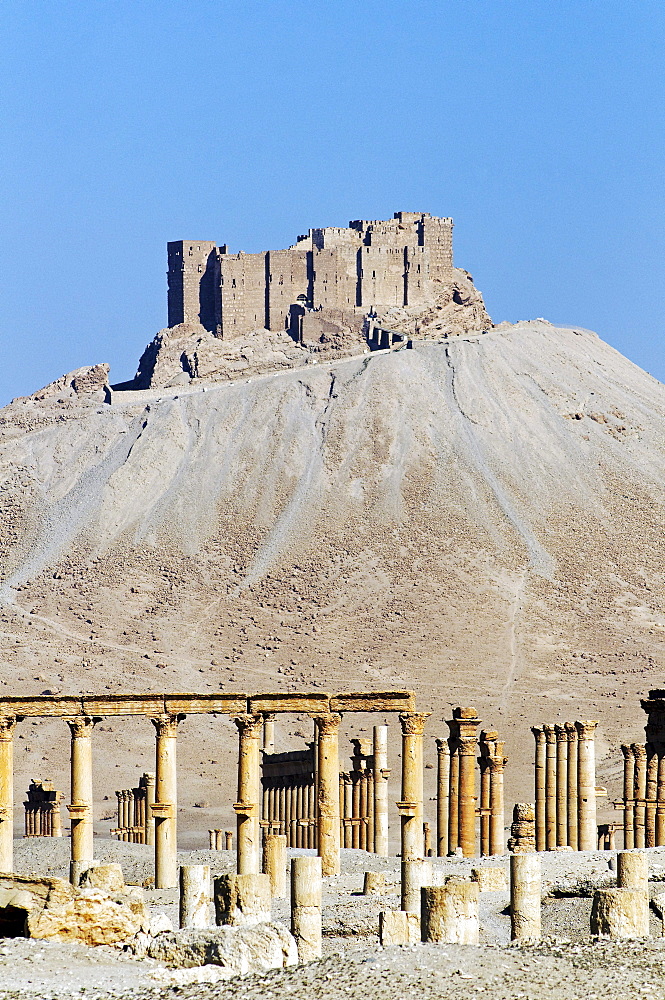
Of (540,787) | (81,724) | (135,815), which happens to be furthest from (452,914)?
(135,815)

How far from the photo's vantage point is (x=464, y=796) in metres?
40.7

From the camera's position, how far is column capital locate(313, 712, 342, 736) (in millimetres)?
35438

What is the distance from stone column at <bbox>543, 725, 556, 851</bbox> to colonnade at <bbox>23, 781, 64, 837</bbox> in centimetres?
1550

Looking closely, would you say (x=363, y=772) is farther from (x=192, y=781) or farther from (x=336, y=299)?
(x=336, y=299)

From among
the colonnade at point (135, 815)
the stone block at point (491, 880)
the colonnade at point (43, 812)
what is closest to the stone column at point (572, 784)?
the stone block at point (491, 880)

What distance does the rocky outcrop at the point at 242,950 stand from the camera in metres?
22.2

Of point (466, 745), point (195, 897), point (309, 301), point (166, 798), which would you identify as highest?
point (309, 301)

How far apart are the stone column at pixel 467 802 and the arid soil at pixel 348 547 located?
2436 cm

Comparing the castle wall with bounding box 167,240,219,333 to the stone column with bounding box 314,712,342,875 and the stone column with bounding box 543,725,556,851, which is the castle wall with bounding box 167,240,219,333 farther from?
the stone column with bounding box 314,712,342,875

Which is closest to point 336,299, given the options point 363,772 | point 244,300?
point 244,300

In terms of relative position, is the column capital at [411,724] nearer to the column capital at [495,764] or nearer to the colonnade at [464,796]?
the colonnade at [464,796]

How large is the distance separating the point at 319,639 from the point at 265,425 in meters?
31.4

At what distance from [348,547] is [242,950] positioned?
8446 centimetres

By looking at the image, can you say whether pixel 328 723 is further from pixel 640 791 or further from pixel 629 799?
pixel 629 799
